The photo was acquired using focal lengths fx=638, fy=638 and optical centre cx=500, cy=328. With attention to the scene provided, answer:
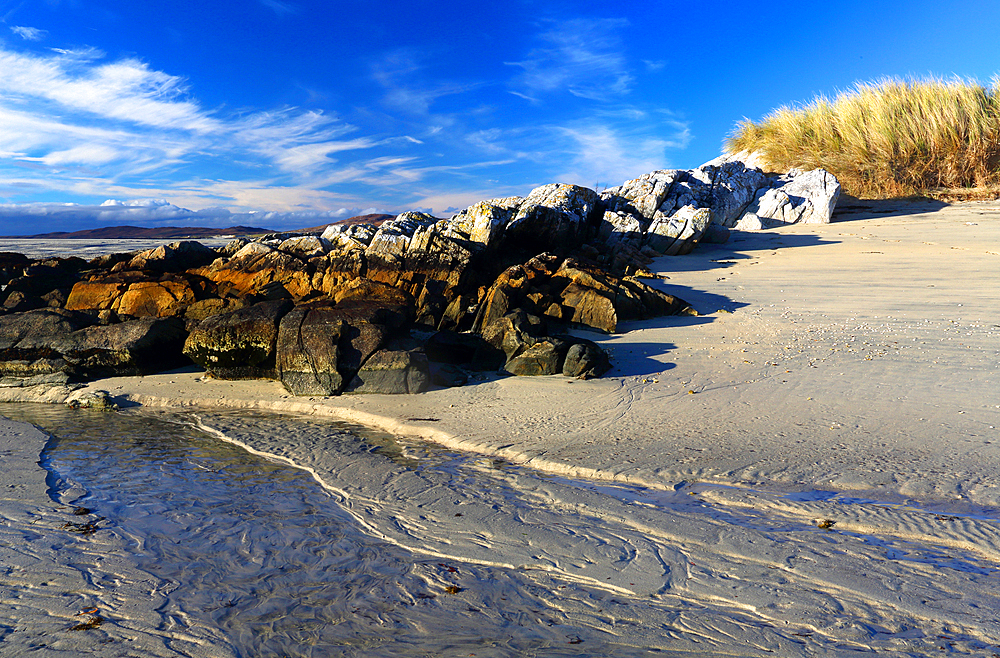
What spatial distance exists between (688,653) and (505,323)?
5.23m

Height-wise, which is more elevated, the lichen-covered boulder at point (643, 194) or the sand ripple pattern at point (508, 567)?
the lichen-covered boulder at point (643, 194)

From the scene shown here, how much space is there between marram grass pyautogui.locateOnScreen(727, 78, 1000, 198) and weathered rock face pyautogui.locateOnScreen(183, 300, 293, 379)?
1706 centimetres

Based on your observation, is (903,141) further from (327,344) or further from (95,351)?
(95,351)

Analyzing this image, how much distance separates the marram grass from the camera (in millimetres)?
17359

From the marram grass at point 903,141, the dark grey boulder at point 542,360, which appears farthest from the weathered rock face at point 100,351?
the marram grass at point 903,141

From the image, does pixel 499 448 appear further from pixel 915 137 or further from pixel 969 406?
pixel 915 137

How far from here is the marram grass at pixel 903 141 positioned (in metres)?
17.4

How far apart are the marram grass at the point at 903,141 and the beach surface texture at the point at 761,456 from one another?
363 inches

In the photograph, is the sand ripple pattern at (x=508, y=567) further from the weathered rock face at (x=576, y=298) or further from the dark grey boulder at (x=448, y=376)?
the weathered rock face at (x=576, y=298)

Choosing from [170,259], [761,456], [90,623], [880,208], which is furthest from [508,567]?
[880,208]

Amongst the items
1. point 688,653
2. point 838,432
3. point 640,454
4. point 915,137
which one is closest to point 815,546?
point 688,653

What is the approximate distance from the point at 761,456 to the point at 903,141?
56.8 feet

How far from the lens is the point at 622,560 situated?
333 cm

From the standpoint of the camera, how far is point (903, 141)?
17859 millimetres
